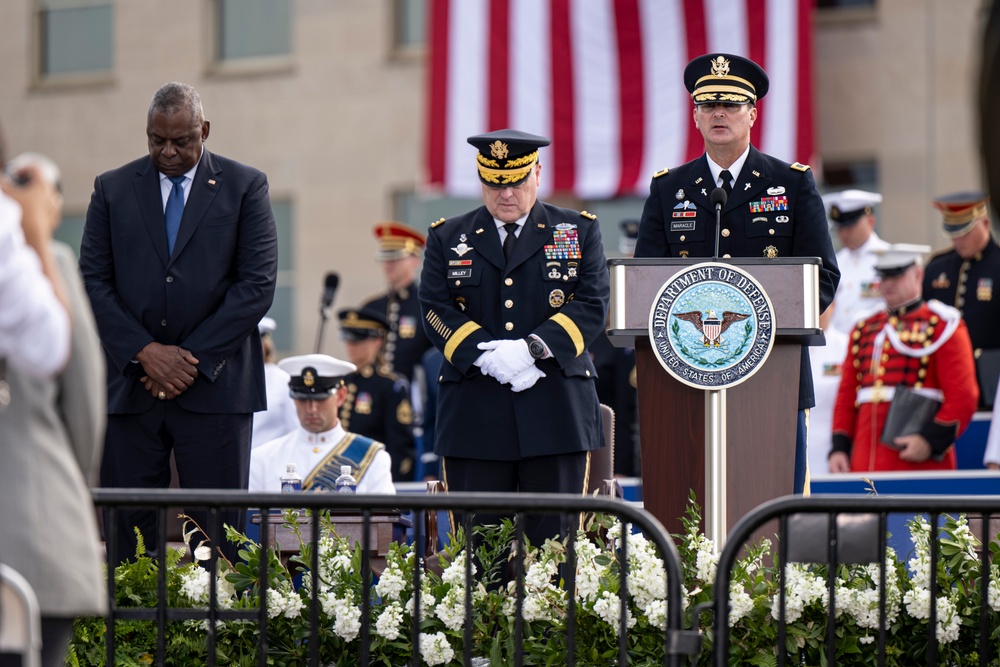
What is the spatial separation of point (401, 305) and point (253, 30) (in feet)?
26.3

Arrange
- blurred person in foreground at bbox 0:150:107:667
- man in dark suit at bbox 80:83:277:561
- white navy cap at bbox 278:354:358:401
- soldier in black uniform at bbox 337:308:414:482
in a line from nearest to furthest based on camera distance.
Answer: blurred person in foreground at bbox 0:150:107:667
man in dark suit at bbox 80:83:277:561
white navy cap at bbox 278:354:358:401
soldier in black uniform at bbox 337:308:414:482

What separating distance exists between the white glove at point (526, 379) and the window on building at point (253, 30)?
1357 centimetres

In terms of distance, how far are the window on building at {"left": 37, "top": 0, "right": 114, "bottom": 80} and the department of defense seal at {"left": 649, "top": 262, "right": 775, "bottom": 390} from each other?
15665 millimetres

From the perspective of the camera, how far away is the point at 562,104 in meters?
16.9

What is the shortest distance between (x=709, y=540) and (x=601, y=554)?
1.20 feet

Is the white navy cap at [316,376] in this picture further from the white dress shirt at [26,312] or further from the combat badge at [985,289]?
the white dress shirt at [26,312]

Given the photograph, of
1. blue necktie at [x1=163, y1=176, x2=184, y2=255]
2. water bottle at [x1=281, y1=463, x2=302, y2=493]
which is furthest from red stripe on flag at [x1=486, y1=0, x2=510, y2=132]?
blue necktie at [x1=163, y1=176, x2=184, y2=255]

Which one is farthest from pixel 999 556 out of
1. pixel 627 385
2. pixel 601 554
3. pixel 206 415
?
pixel 627 385

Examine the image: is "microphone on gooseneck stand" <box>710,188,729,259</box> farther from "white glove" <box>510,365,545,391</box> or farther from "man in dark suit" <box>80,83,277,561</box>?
"man in dark suit" <box>80,83,277,561</box>

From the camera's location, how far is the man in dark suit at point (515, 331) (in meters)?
6.51

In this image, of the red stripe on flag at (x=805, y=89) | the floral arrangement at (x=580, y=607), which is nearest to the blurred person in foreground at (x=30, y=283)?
the floral arrangement at (x=580, y=607)

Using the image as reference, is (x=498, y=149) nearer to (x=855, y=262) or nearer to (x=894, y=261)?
(x=894, y=261)

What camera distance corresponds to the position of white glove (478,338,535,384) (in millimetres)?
6434

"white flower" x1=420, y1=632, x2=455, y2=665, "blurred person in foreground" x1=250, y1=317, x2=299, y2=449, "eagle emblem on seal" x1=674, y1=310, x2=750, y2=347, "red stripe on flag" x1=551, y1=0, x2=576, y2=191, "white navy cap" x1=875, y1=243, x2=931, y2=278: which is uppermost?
"red stripe on flag" x1=551, y1=0, x2=576, y2=191
